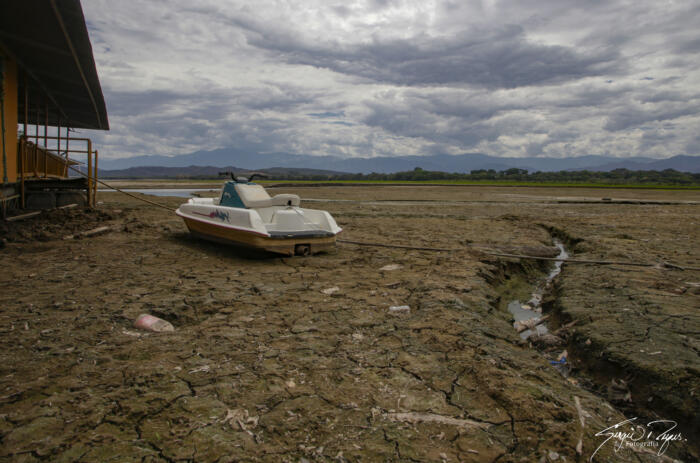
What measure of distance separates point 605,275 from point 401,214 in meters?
8.61

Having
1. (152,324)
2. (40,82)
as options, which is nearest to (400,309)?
(152,324)

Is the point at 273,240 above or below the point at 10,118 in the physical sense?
below

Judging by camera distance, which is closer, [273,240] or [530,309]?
[530,309]

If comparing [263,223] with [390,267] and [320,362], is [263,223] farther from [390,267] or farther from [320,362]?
[320,362]

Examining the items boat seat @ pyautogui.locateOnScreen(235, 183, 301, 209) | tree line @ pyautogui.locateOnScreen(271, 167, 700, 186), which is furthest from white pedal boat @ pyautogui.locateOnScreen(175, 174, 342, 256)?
tree line @ pyautogui.locateOnScreen(271, 167, 700, 186)

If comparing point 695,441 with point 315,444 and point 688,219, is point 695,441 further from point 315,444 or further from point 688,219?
Answer: point 688,219

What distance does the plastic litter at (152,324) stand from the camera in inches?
133

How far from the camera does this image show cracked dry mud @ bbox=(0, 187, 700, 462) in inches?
80.1

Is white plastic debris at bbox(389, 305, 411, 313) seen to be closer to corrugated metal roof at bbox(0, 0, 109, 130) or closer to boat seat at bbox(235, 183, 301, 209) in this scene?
boat seat at bbox(235, 183, 301, 209)

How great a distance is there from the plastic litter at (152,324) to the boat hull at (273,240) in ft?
7.77

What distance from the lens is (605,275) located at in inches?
212

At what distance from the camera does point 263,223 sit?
239 inches

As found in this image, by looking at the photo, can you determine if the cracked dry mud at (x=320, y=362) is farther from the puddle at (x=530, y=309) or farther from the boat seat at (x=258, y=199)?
the boat seat at (x=258, y=199)

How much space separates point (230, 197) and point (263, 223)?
969 millimetres
